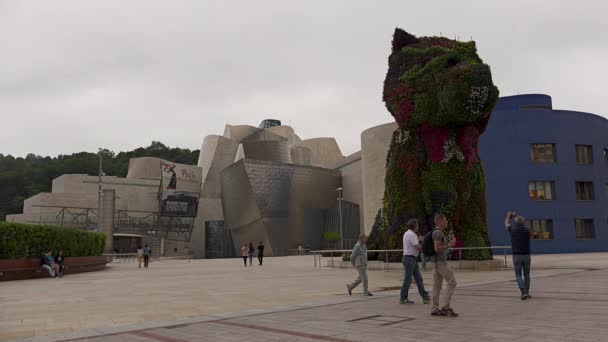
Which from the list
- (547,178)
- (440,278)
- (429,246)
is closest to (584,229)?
(547,178)

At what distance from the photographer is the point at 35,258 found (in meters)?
21.2

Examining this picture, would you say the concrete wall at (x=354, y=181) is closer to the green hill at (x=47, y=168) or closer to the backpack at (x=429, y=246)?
the backpack at (x=429, y=246)

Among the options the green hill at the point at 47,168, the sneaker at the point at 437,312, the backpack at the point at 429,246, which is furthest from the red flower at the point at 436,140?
the green hill at the point at 47,168

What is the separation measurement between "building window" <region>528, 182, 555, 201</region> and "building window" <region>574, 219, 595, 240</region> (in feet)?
8.82

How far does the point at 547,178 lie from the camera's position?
3631 centimetres

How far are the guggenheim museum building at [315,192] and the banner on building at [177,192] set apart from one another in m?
0.16

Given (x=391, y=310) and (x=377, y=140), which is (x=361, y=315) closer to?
(x=391, y=310)

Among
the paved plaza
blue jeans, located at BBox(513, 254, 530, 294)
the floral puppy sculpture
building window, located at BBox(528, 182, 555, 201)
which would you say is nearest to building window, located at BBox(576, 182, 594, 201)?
building window, located at BBox(528, 182, 555, 201)

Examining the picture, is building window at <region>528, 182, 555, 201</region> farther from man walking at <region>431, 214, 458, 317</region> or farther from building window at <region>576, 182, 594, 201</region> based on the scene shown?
man walking at <region>431, 214, 458, 317</region>

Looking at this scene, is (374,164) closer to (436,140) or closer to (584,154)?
(584,154)

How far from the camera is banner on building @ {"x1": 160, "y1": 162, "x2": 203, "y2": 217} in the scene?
66.0 metres

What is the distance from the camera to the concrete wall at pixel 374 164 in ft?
156

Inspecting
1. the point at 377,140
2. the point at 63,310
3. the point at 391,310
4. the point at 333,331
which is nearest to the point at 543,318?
the point at 391,310

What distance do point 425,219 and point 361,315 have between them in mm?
11462
